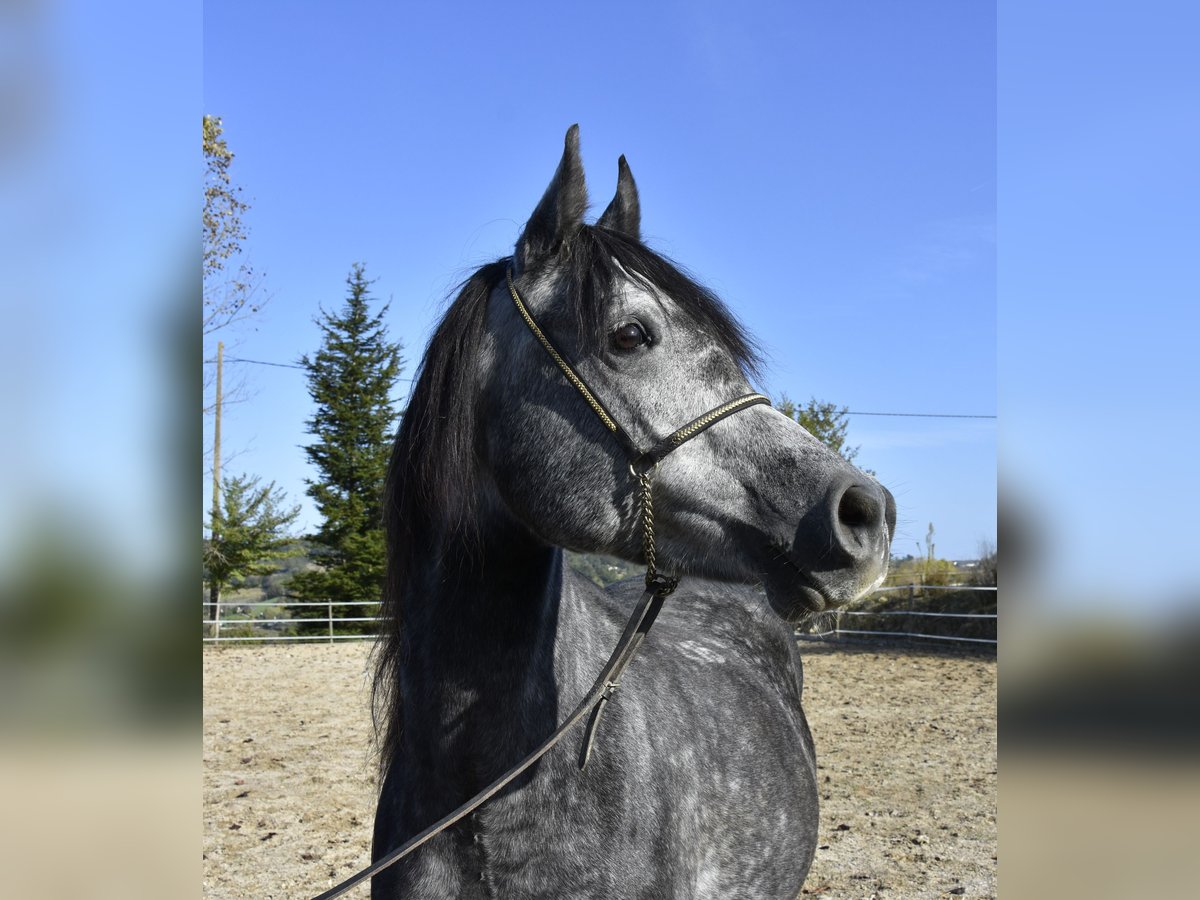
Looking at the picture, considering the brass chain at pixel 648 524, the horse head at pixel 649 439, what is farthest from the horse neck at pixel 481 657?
the brass chain at pixel 648 524

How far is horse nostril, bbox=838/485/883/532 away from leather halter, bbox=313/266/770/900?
375mm

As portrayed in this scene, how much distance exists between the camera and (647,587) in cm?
229

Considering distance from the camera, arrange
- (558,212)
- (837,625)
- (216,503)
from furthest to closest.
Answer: (216,503), (837,625), (558,212)

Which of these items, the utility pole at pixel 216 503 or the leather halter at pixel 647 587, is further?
the utility pole at pixel 216 503

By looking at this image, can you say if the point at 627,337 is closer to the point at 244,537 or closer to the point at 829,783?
the point at 829,783

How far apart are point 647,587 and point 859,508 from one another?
0.62 metres

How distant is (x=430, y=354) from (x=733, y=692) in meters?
2.21

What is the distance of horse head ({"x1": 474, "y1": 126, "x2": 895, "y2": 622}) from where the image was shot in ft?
6.61

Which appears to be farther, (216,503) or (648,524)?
(216,503)

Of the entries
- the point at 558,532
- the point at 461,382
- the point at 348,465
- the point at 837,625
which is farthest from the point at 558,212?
the point at 348,465

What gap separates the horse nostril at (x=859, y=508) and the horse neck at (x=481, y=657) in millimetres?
862

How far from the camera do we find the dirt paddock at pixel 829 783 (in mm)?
5594

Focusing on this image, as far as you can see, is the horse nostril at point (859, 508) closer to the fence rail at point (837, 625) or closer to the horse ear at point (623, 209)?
the horse ear at point (623, 209)
